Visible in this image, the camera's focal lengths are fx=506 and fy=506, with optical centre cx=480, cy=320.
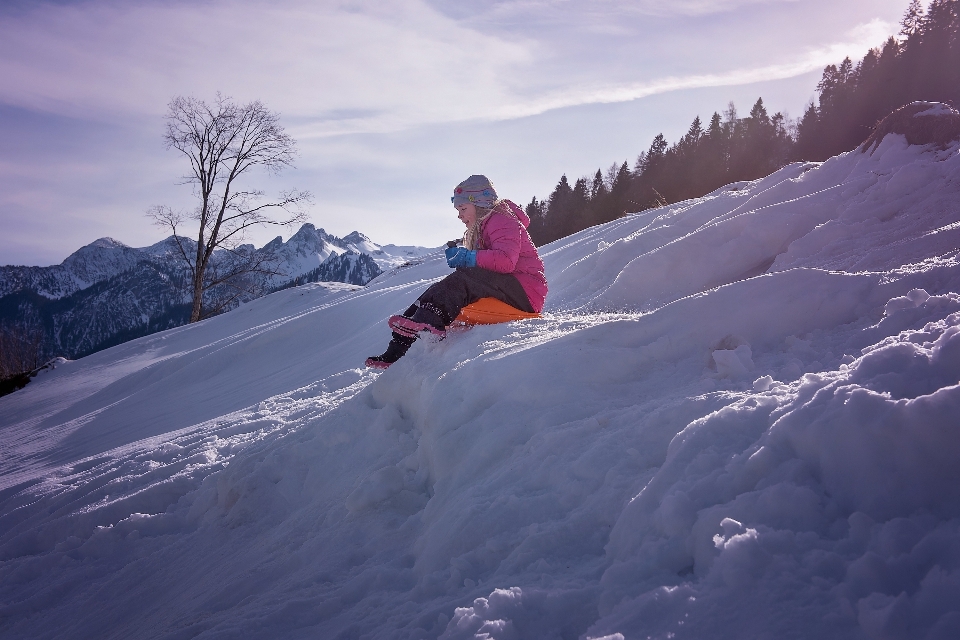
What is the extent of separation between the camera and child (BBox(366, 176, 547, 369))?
161 inches

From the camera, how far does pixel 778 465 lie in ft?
5.39

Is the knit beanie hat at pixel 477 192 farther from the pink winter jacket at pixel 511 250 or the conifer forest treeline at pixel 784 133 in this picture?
the conifer forest treeline at pixel 784 133

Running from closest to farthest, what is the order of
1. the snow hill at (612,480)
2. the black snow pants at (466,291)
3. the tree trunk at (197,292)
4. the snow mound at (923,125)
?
1. the snow hill at (612,480)
2. the black snow pants at (466,291)
3. the snow mound at (923,125)
4. the tree trunk at (197,292)

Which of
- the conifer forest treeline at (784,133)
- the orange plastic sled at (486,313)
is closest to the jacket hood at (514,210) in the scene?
the orange plastic sled at (486,313)

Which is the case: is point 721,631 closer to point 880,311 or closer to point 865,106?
point 880,311

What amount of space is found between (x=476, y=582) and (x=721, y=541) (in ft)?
2.96

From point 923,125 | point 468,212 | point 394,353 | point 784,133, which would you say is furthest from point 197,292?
point 784,133

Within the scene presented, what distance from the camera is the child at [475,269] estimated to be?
409cm

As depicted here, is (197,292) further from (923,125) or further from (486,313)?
(923,125)

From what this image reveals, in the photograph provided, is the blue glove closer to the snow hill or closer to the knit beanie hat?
the knit beanie hat

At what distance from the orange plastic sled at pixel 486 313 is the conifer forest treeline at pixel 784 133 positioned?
84.3 ft

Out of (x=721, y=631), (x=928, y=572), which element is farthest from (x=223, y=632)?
(x=928, y=572)

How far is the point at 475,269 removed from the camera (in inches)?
165

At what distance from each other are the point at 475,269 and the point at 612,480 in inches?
97.4
